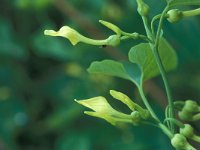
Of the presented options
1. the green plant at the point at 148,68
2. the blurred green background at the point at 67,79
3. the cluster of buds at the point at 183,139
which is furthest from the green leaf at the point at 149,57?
the blurred green background at the point at 67,79

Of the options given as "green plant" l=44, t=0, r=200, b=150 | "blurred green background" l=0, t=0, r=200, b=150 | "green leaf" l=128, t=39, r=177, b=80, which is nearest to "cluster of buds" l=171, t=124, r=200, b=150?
"green plant" l=44, t=0, r=200, b=150

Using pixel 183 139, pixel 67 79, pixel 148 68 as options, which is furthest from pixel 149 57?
pixel 67 79

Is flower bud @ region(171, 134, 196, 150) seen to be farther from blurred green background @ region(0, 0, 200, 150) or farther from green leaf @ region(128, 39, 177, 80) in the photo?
blurred green background @ region(0, 0, 200, 150)

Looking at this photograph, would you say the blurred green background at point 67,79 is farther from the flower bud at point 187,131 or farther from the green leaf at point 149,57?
the flower bud at point 187,131

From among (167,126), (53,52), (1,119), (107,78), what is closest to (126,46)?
(107,78)

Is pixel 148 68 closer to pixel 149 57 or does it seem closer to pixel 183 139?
pixel 149 57

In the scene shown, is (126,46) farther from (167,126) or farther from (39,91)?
(167,126)
